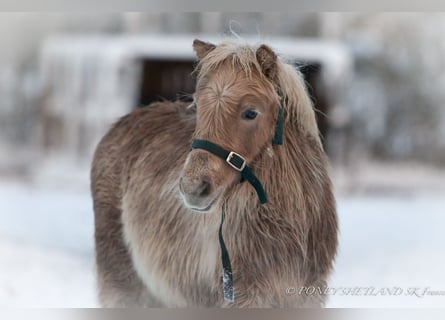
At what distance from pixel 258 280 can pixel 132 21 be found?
1.36 m

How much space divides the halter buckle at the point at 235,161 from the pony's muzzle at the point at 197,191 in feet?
A: 0.36

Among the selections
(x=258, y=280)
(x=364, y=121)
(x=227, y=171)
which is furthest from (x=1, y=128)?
(x=364, y=121)

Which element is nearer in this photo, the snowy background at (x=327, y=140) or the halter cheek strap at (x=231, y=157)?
the halter cheek strap at (x=231, y=157)

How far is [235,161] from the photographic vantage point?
6.30ft

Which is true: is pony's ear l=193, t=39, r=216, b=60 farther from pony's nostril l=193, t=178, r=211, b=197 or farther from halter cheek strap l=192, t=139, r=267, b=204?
pony's nostril l=193, t=178, r=211, b=197

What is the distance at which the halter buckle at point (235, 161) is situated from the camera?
191 centimetres

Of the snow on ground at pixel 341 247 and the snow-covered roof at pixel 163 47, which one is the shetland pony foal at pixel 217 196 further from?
the snow-covered roof at pixel 163 47

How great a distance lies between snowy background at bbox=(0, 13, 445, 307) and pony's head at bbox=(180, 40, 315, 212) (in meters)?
0.52

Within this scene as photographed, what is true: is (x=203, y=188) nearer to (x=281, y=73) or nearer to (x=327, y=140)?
(x=281, y=73)

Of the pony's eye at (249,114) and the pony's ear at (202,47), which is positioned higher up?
the pony's ear at (202,47)

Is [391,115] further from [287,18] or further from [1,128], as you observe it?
[1,128]

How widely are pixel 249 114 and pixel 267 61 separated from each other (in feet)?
0.72

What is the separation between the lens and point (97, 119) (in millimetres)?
2551

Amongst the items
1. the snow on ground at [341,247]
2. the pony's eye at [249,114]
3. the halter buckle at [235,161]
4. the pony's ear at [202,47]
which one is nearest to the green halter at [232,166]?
the halter buckle at [235,161]
